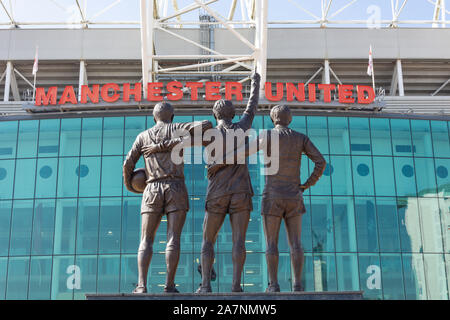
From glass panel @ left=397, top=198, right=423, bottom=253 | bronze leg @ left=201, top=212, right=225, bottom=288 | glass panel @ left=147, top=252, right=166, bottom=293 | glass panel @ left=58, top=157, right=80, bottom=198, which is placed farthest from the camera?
glass panel @ left=58, top=157, right=80, bottom=198

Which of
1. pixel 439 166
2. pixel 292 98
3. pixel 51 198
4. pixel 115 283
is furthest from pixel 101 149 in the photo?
pixel 439 166

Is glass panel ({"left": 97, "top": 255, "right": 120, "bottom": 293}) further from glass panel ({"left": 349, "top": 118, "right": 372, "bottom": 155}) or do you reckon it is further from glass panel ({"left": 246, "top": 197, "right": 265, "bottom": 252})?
glass panel ({"left": 349, "top": 118, "right": 372, "bottom": 155})

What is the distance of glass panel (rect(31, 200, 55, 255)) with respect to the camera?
30.9 meters

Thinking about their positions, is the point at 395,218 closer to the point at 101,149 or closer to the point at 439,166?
the point at 439,166

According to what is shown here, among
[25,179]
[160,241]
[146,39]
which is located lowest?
[160,241]

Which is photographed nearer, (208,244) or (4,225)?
(208,244)

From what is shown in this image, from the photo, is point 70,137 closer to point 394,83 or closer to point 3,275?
point 3,275

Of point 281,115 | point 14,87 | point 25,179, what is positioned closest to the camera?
point 281,115

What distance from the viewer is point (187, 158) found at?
32.0m

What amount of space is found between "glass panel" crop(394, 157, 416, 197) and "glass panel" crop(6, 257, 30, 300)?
1816 cm

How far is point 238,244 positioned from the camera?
11297 millimetres

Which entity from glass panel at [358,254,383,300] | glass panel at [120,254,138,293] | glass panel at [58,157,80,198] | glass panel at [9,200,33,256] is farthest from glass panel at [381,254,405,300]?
glass panel at [9,200,33,256]

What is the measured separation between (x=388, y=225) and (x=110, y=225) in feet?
43.3

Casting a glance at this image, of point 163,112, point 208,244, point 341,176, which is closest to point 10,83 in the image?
point 341,176
